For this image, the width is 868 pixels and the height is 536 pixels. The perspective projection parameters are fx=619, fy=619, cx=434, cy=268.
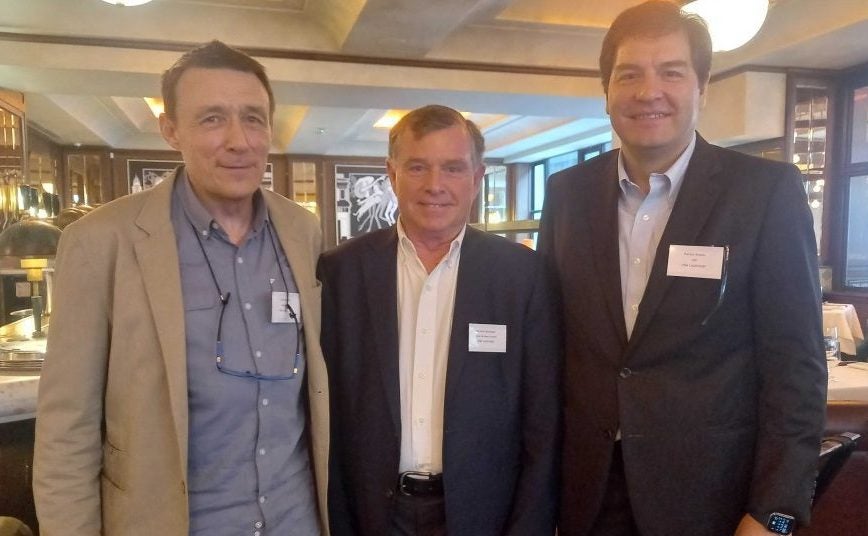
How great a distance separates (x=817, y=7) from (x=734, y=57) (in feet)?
2.57

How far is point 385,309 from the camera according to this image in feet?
5.14

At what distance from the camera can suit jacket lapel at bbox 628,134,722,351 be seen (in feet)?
4.47

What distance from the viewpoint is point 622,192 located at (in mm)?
1533

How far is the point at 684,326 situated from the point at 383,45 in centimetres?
416

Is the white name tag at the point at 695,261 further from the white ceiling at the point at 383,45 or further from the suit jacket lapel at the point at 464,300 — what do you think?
the white ceiling at the point at 383,45

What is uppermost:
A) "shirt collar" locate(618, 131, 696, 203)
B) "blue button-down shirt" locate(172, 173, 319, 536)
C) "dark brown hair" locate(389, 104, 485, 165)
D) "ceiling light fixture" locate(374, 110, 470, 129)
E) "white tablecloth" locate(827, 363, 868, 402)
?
"ceiling light fixture" locate(374, 110, 470, 129)

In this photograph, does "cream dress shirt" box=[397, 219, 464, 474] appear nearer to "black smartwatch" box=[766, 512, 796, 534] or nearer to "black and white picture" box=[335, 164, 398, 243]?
"black smartwatch" box=[766, 512, 796, 534]

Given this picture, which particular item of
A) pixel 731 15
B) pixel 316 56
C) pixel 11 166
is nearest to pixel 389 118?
pixel 316 56

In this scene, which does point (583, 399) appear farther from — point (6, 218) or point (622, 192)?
point (6, 218)

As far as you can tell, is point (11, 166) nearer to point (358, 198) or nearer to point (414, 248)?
point (414, 248)

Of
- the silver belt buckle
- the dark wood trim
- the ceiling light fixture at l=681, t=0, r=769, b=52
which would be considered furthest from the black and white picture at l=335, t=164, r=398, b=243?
the silver belt buckle

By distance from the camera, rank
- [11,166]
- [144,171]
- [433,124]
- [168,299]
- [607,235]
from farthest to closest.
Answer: [144,171]
[11,166]
[433,124]
[607,235]
[168,299]

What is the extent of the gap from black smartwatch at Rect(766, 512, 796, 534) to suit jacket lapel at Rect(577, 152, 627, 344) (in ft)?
1.51

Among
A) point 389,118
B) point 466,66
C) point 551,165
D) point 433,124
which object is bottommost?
point 433,124
